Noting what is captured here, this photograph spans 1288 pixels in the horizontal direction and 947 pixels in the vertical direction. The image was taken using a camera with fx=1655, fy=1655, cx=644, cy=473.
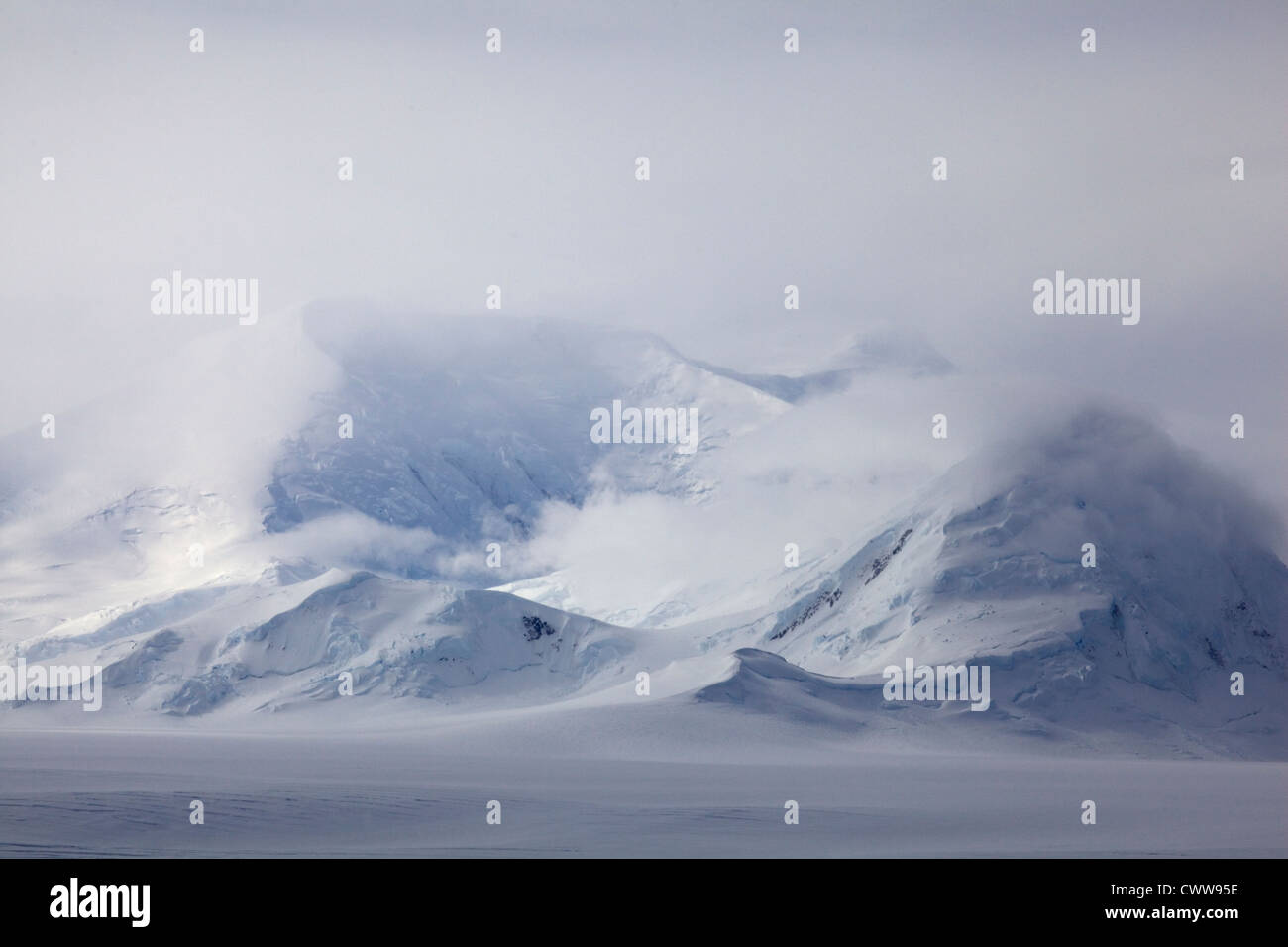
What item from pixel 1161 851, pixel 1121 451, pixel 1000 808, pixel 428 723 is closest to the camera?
pixel 1161 851

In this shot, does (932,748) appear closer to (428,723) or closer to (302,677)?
(428,723)

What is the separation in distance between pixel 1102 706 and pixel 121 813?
59156mm

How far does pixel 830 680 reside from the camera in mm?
96250

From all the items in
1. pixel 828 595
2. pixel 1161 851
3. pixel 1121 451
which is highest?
pixel 1121 451

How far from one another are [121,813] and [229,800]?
4.46 metres

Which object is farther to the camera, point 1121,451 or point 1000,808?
point 1121,451

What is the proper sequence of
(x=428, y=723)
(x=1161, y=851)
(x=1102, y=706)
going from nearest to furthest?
1. (x=1161, y=851)
2. (x=1102, y=706)
3. (x=428, y=723)

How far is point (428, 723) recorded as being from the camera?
104125mm

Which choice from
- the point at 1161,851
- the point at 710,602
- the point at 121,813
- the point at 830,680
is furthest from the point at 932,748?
the point at 710,602

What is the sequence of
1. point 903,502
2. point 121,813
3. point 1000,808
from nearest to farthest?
point 121,813, point 1000,808, point 903,502

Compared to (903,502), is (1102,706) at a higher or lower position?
lower
